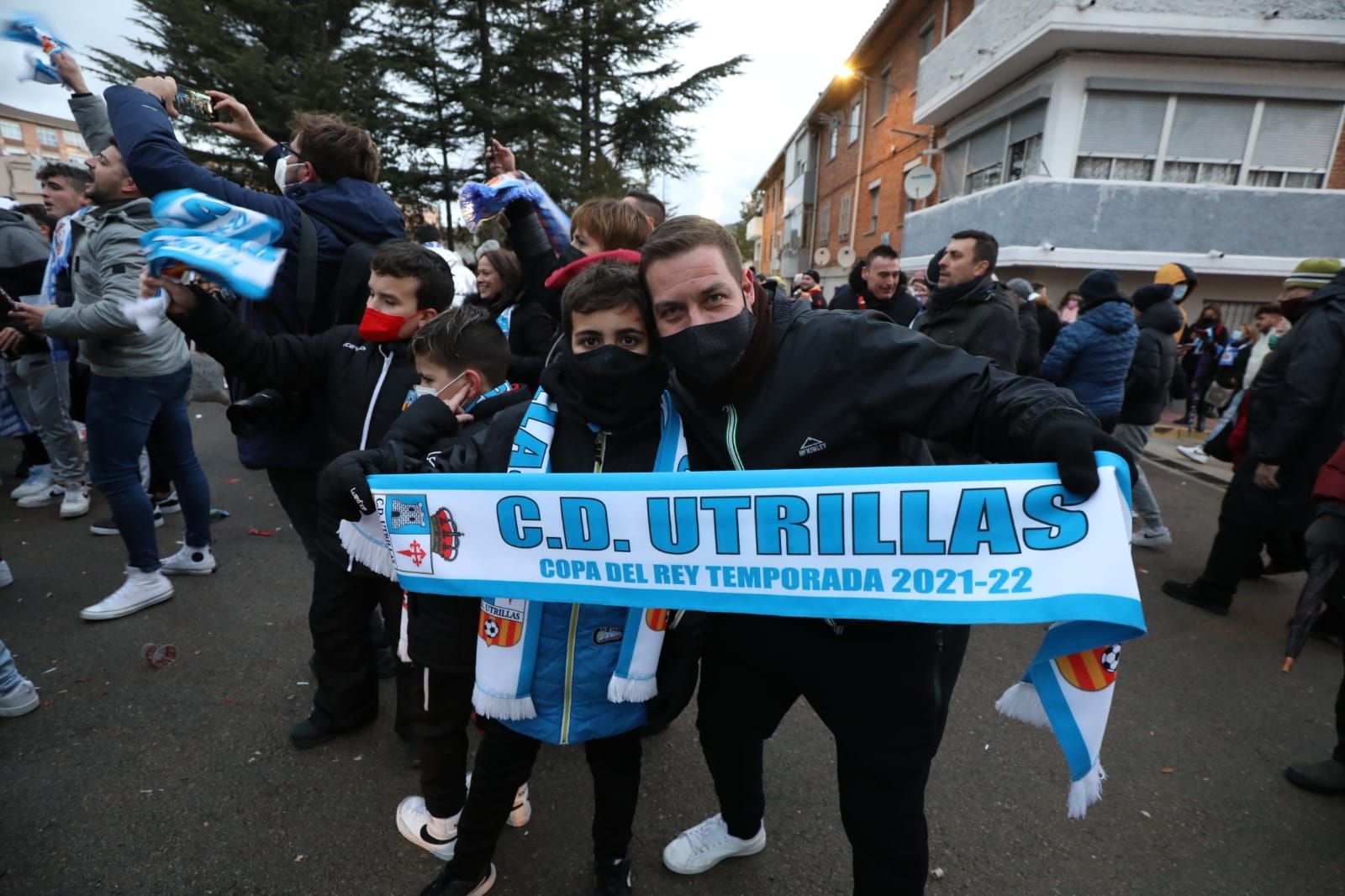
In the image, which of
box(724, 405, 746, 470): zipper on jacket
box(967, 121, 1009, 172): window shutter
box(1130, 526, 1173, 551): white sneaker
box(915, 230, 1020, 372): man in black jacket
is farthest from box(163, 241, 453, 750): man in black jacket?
box(967, 121, 1009, 172): window shutter

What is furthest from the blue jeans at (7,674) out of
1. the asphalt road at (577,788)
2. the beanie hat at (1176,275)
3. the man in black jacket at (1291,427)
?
the beanie hat at (1176,275)

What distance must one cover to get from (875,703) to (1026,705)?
0.36 meters

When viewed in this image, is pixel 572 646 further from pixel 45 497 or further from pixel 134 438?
pixel 45 497

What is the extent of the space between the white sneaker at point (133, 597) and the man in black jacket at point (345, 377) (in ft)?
5.38

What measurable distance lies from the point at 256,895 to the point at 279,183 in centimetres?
273

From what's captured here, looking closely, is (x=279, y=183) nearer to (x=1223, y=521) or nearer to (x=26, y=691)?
(x=26, y=691)

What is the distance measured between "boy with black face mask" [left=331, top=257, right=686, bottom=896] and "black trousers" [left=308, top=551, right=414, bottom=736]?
28.0 inches

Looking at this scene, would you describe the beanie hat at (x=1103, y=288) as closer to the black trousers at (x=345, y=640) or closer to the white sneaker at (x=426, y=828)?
the black trousers at (x=345, y=640)

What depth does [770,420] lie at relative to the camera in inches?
59.9

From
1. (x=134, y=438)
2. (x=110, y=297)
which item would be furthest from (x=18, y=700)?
(x=110, y=297)

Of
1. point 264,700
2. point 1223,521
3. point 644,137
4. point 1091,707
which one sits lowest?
point 264,700

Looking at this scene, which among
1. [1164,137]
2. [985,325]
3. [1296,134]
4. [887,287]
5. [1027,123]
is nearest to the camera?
[985,325]

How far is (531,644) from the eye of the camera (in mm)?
1655

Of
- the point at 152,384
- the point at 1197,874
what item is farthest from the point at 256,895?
the point at 1197,874
